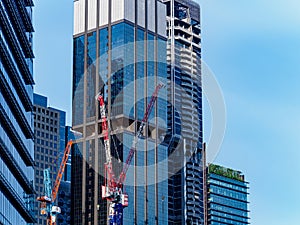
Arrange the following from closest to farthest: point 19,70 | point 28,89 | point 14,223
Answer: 1. point 14,223
2. point 19,70
3. point 28,89

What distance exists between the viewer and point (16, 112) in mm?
138875

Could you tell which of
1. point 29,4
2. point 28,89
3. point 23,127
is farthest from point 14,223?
point 29,4

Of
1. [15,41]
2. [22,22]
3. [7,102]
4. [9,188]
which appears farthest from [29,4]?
[9,188]

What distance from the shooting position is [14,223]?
13538cm

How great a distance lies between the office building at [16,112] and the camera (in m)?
128

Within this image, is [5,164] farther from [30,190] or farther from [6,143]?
[30,190]

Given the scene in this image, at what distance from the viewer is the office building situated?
127500 millimetres

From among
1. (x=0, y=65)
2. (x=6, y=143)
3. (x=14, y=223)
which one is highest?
(x=0, y=65)

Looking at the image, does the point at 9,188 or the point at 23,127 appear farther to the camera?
the point at 23,127

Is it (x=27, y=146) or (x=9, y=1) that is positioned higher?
(x=9, y=1)

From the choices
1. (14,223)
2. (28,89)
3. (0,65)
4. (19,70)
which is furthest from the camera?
(28,89)

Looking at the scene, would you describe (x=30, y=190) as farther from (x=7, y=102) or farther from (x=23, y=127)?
(x=7, y=102)

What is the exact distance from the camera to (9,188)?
128 m

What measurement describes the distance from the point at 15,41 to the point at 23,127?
634 inches
